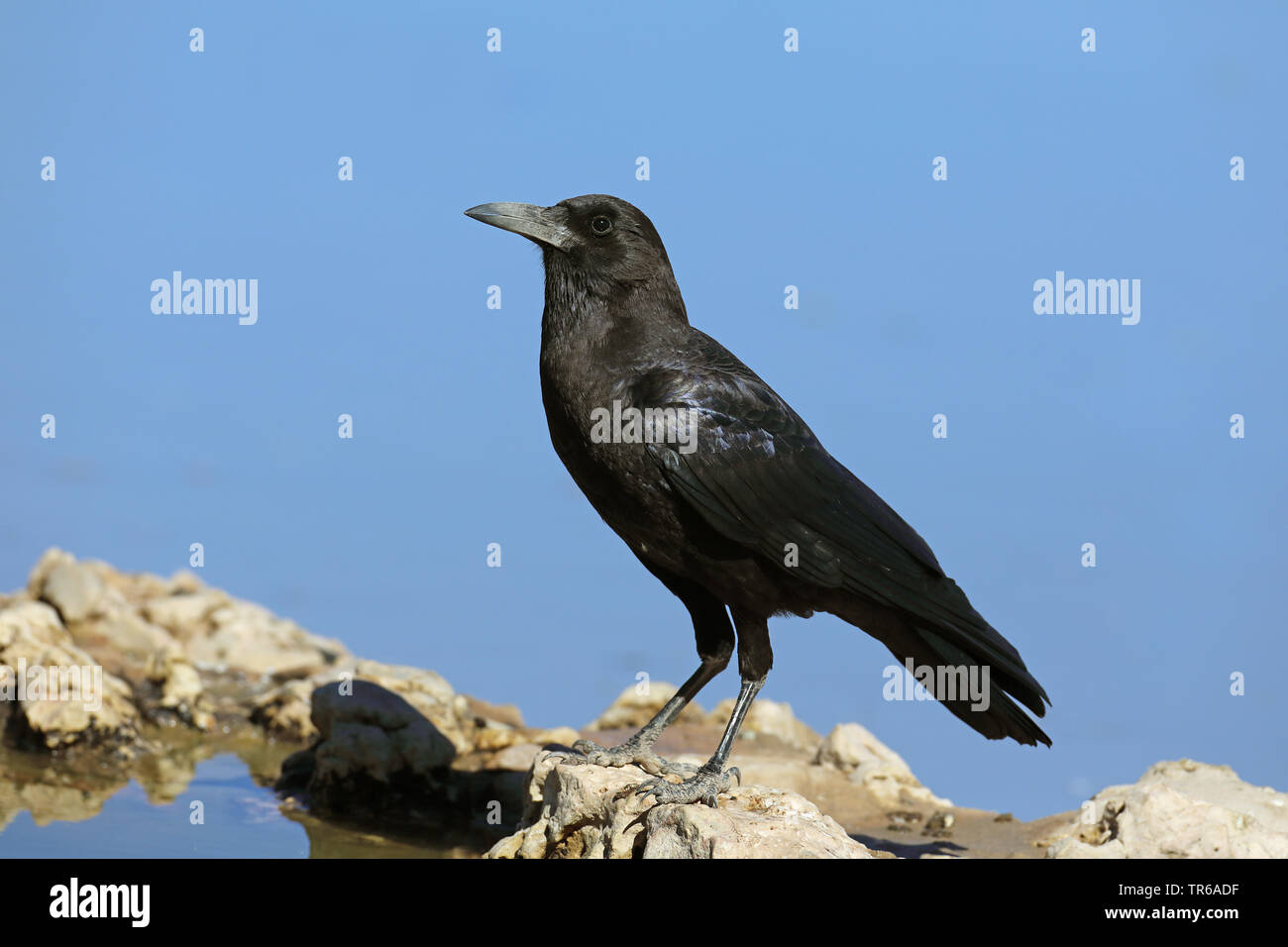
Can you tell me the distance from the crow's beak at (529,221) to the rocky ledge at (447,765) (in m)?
2.39

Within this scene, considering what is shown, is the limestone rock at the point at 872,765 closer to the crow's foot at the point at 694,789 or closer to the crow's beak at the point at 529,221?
the crow's foot at the point at 694,789

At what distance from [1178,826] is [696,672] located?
2.90 metres

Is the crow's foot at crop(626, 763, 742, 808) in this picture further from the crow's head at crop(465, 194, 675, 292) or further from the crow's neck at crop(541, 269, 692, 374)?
the crow's head at crop(465, 194, 675, 292)

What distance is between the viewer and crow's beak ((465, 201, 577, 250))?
6.04 m

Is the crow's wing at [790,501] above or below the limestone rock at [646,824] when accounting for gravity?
above

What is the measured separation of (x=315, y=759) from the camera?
8.70 metres

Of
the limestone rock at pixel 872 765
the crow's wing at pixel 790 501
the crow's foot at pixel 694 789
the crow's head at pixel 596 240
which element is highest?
the crow's head at pixel 596 240

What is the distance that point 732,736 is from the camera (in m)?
5.65

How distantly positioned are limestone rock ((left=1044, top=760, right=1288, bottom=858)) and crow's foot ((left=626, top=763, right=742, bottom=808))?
8.24ft

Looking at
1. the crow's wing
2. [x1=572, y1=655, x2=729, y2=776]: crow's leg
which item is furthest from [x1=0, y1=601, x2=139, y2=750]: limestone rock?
the crow's wing

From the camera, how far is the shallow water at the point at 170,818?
714cm

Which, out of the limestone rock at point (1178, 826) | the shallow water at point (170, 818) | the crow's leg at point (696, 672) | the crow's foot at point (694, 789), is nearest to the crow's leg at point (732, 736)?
the crow's foot at point (694, 789)

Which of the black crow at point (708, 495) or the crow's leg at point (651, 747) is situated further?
the crow's leg at point (651, 747)
